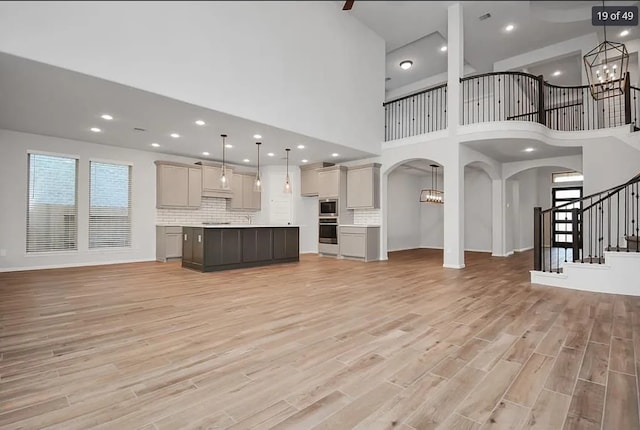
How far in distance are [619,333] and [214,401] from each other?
3518 mm

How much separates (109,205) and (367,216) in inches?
253

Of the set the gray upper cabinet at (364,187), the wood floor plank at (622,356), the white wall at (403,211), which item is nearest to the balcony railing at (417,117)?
the gray upper cabinet at (364,187)

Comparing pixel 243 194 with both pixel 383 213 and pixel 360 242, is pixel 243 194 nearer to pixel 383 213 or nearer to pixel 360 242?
pixel 360 242

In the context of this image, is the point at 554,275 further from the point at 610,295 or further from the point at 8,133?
the point at 8,133

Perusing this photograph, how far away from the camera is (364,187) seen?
8.38 metres

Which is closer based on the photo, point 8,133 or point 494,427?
point 494,427

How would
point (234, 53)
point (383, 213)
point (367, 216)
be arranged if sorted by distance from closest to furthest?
point (234, 53) → point (383, 213) → point (367, 216)

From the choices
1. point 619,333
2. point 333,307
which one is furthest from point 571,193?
point 333,307

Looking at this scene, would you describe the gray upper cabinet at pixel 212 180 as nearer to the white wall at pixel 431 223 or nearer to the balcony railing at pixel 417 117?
the balcony railing at pixel 417 117

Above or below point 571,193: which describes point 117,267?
below

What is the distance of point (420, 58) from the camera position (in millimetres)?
9375

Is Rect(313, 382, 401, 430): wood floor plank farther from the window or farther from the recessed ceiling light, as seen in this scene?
the window

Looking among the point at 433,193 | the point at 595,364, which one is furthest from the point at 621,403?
the point at 433,193

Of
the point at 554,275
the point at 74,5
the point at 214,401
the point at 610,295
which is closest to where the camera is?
the point at 214,401
